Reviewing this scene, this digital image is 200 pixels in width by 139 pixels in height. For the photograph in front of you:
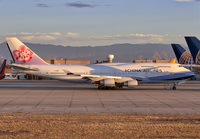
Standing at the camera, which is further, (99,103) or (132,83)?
(132,83)

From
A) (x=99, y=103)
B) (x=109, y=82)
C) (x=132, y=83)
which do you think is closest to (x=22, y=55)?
(x=109, y=82)

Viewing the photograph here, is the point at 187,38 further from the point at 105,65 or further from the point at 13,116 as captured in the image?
the point at 13,116

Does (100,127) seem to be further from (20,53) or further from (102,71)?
(20,53)

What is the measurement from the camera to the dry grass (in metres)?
12.6

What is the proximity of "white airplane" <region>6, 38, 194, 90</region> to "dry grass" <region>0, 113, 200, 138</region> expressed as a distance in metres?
25.3

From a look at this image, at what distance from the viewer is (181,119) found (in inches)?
671

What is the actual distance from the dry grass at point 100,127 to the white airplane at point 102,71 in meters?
25.3

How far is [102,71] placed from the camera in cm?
4484

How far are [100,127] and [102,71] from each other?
101 ft

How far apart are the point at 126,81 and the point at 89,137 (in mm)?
29777

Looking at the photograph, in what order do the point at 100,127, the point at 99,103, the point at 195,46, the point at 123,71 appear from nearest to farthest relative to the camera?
the point at 100,127 < the point at 99,103 < the point at 195,46 < the point at 123,71

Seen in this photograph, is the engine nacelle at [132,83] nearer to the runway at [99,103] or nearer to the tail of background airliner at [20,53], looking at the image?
the runway at [99,103]

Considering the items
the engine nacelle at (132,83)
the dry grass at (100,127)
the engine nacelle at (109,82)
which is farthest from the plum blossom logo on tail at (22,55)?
the dry grass at (100,127)

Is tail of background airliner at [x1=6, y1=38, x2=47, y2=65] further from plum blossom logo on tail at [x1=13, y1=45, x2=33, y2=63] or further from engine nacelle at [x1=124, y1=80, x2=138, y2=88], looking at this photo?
engine nacelle at [x1=124, y1=80, x2=138, y2=88]
